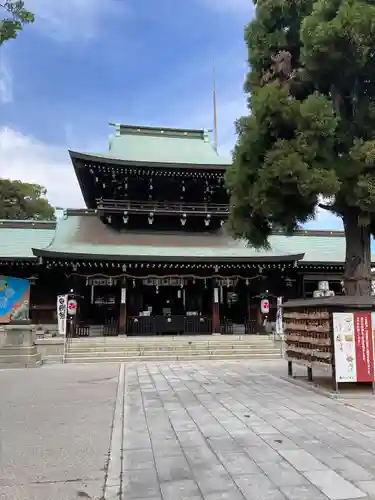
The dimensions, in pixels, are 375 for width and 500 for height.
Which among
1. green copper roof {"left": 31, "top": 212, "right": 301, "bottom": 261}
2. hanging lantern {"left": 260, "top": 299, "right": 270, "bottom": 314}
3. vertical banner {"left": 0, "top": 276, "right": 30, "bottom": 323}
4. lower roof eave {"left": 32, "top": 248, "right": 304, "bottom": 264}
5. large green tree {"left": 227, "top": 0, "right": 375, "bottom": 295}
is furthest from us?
hanging lantern {"left": 260, "top": 299, "right": 270, "bottom": 314}

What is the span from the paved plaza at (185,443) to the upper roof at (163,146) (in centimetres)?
1457

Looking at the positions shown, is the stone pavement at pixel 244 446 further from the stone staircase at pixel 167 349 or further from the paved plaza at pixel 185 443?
the stone staircase at pixel 167 349

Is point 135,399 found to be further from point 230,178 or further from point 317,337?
point 230,178

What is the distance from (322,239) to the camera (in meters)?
24.8

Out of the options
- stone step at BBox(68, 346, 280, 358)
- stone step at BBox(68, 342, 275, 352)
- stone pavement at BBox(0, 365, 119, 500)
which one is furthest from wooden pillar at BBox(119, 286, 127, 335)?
A: stone pavement at BBox(0, 365, 119, 500)

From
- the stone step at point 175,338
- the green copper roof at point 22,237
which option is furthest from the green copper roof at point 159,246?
the stone step at point 175,338

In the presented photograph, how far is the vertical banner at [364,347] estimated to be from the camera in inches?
314

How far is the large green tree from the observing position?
24.9 ft

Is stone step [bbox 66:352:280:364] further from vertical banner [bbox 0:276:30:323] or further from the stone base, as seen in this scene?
vertical banner [bbox 0:276:30:323]

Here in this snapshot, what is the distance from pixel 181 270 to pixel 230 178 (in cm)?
1082

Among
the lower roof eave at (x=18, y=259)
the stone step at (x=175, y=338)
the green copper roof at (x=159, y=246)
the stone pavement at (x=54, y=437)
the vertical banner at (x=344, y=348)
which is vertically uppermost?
the green copper roof at (x=159, y=246)

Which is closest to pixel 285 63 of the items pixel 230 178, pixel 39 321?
pixel 230 178

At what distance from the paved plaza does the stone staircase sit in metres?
6.00

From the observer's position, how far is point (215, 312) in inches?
773
